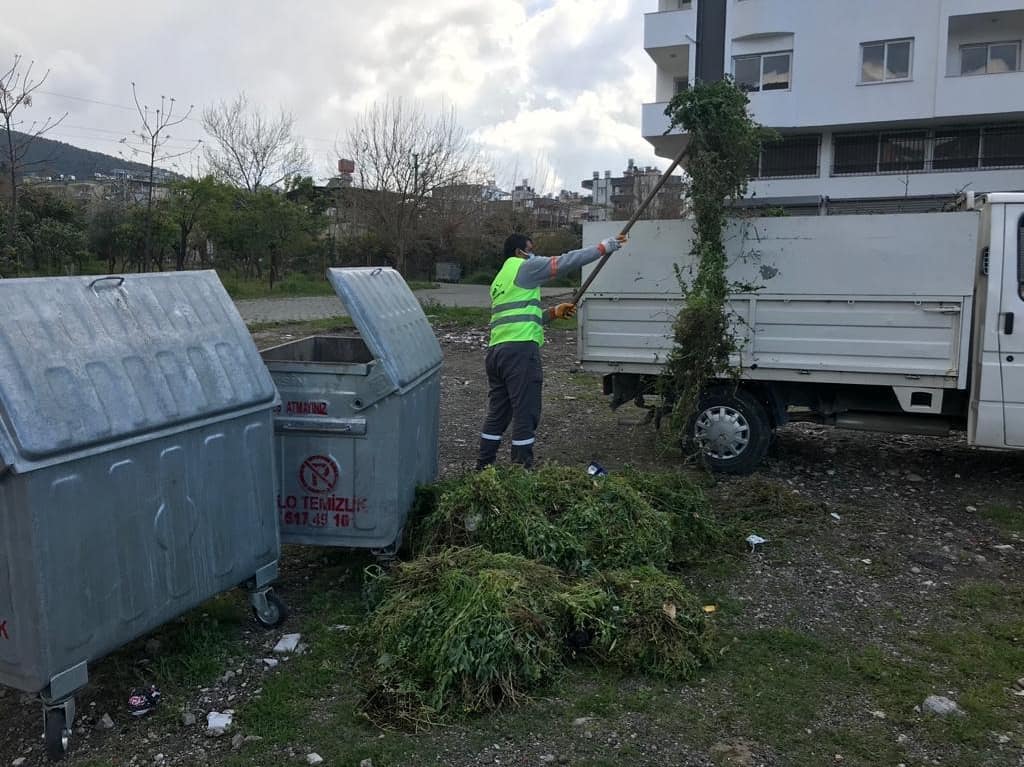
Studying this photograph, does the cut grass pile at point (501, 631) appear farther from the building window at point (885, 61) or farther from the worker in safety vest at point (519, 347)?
the building window at point (885, 61)

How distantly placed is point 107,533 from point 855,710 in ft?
9.45

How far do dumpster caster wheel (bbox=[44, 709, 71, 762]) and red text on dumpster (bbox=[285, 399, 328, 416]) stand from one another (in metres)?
1.68

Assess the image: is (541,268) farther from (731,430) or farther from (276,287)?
(276,287)

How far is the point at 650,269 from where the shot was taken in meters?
6.79

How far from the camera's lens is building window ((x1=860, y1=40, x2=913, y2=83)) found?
28.5m

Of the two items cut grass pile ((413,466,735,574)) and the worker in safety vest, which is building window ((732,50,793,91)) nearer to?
the worker in safety vest

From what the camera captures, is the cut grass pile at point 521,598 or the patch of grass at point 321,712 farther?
the cut grass pile at point 521,598

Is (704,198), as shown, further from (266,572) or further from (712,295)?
(266,572)

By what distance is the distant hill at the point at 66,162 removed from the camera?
12320 mm

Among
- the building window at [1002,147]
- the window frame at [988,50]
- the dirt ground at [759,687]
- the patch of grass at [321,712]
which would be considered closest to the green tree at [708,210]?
the dirt ground at [759,687]

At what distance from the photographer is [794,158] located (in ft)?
102

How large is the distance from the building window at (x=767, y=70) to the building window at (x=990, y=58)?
5557 millimetres

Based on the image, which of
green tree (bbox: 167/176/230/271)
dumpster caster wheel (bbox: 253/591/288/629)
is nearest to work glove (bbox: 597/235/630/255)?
dumpster caster wheel (bbox: 253/591/288/629)

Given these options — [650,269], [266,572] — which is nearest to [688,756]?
[266,572]
